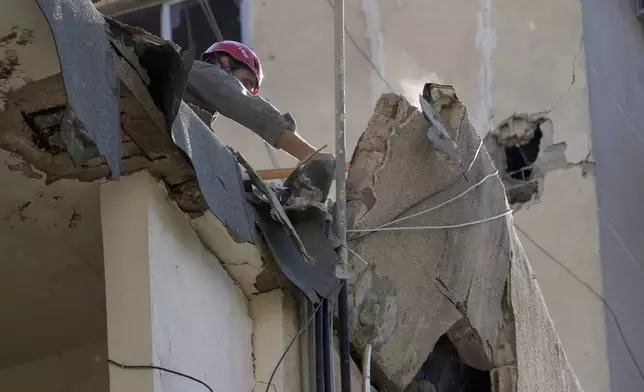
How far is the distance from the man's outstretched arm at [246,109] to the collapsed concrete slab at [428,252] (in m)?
0.43

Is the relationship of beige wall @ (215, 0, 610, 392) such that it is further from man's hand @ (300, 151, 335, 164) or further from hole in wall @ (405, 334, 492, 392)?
man's hand @ (300, 151, 335, 164)

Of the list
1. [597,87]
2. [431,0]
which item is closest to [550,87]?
[597,87]

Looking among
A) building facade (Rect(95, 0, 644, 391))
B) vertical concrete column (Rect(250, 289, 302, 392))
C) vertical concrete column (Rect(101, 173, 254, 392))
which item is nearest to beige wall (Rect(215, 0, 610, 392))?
building facade (Rect(95, 0, 644, 391))

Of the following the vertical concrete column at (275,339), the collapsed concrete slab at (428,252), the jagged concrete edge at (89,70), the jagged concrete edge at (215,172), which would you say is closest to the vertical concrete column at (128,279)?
the jagged concrete edge at (215,172)

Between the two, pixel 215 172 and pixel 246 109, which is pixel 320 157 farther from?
pixel 215 172

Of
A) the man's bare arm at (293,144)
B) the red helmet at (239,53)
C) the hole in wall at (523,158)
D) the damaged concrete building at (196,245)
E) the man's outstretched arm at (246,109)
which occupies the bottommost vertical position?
the damaged concrete building at (196,245)

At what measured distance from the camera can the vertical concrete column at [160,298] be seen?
2.97 meters

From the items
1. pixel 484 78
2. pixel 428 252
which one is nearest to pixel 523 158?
pixel 484 78

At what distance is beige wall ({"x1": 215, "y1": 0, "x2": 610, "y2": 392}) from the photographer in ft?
28.8

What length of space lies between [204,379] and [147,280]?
0.39 m

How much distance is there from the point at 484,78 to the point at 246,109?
206 inches

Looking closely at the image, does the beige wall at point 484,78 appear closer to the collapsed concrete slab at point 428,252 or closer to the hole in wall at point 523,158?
the hole in wall at point 523,158

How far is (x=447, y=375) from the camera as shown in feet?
14.8

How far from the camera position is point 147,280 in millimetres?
3010
